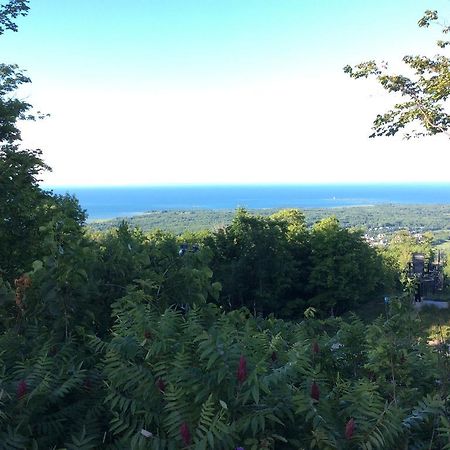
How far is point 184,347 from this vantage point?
79.0 inches

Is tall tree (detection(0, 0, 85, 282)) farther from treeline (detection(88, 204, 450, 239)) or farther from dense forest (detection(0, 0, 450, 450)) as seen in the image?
treeline (detection(88, 204, 450, 239))

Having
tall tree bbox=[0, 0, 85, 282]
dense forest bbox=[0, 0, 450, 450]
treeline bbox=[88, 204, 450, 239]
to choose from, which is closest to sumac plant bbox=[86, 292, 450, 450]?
dense forest bbox=[0, 0, 450, 450]

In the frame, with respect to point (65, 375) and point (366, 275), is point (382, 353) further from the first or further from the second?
point (366, 275)

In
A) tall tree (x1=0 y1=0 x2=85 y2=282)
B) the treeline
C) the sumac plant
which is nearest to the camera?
the sumac plant

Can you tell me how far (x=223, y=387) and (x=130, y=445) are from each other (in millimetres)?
458

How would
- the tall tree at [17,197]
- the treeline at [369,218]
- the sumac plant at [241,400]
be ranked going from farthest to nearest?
1. the treeline at [369,218]
2. the tall tree at [17,197]
3. the sumac plant at [241,400]

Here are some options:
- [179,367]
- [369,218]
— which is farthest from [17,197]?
[369,218]

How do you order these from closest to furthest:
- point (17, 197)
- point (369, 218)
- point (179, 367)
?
1. point (179, 367)
2. point (17, 197)
3. point (369, 218)

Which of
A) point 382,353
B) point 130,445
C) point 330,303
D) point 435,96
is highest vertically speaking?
point 435,96

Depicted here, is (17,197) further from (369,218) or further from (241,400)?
(369,218)

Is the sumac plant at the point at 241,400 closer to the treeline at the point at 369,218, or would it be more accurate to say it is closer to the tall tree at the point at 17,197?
the tall tree at the point at 17,197

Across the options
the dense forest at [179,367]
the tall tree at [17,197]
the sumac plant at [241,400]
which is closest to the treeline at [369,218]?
the tall tree at [17,197]

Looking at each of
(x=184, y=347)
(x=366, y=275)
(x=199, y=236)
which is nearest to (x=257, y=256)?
(x=199, y=236)

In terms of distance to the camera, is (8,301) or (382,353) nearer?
(382,353)
